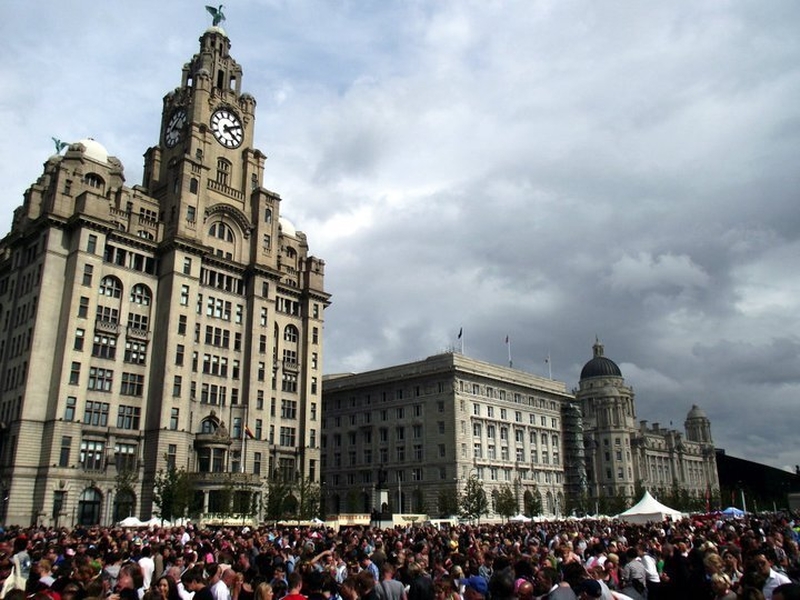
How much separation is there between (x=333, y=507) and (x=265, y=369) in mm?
32732

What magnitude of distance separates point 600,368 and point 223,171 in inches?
4387

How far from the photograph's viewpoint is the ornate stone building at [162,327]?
6353 centimetres

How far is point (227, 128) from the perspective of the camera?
8662 cm

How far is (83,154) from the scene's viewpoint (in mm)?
74750

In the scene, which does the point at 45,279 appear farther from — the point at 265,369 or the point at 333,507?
the point at 333,507

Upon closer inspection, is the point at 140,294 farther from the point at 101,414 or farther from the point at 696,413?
the point at 696,413

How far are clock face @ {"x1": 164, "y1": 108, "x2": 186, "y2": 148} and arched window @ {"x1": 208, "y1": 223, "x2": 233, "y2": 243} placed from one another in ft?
41.0

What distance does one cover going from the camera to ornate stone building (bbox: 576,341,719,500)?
14400cm

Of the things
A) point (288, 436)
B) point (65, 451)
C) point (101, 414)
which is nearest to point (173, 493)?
point (65, 451)

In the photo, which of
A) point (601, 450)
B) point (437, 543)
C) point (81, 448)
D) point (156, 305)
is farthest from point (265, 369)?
point (601, 450)

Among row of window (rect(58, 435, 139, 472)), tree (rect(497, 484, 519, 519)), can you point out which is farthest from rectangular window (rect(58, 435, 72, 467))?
Answer: tree (rect(497, 484, 519, 519))

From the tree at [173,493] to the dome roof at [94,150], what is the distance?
37.4 m

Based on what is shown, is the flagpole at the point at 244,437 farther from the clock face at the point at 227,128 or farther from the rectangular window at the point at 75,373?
the clock face at the point at 227,128

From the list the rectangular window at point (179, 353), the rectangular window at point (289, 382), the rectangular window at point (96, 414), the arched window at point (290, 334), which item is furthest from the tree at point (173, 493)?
the arched window at point (290, 334)
